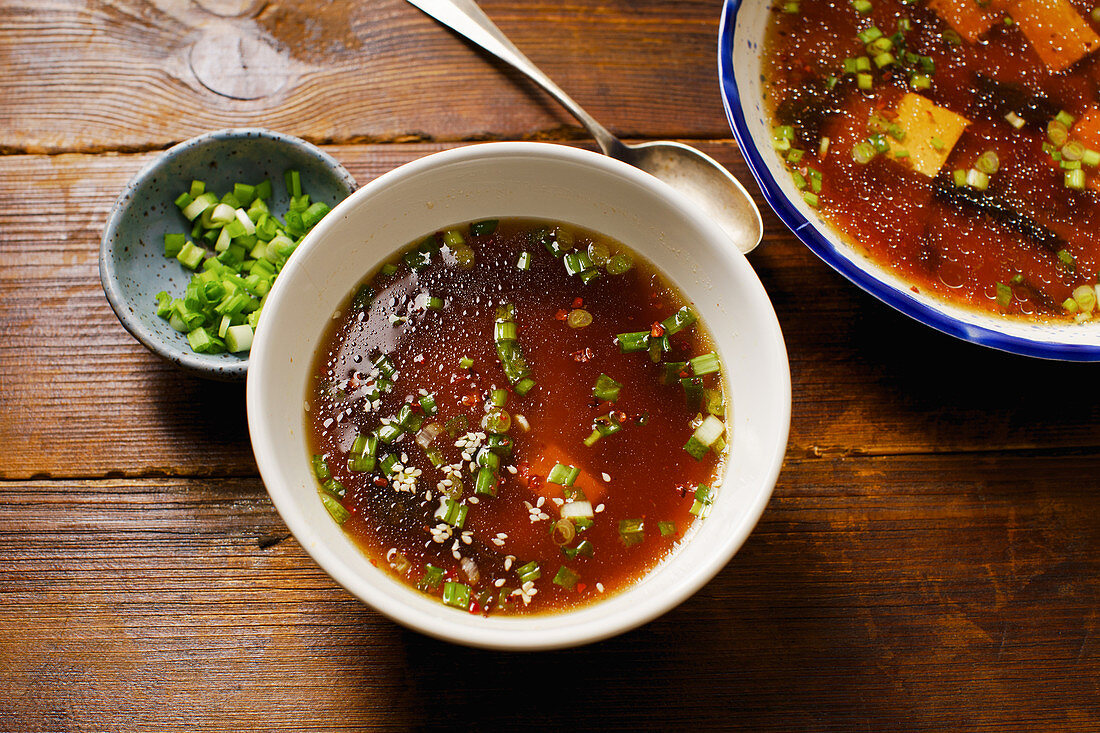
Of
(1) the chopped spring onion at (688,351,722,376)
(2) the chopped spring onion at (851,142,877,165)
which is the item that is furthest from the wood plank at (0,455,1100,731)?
(2) the chopped spring onion at (851,142,877,165)

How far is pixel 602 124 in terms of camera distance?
196cm

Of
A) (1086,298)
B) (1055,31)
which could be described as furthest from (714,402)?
(1055,31)

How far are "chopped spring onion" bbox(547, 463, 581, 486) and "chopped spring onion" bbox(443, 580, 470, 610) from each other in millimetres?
273

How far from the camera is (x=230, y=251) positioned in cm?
181

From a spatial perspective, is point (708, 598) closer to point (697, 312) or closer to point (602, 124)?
point (697, 312)

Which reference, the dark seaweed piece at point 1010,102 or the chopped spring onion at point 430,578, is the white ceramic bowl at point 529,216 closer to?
the chopped spring onion at point 430,578

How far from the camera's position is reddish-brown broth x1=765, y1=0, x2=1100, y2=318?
6.01ft

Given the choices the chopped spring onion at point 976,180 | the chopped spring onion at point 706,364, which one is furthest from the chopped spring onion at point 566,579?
the chopped spring onion at point 976,180

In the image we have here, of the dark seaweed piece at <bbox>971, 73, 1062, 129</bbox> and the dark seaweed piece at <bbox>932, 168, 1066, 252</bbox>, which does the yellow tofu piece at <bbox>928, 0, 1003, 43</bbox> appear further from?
the dark seaweed piece at <bbox>932, 168, 1066, 252</bbox>

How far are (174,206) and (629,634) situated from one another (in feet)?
4.99

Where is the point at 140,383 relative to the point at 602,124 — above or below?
below

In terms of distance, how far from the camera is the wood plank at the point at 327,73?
6.35 ft

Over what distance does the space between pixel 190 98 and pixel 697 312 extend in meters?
1.44

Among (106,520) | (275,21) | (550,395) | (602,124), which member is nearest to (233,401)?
(106,520)
